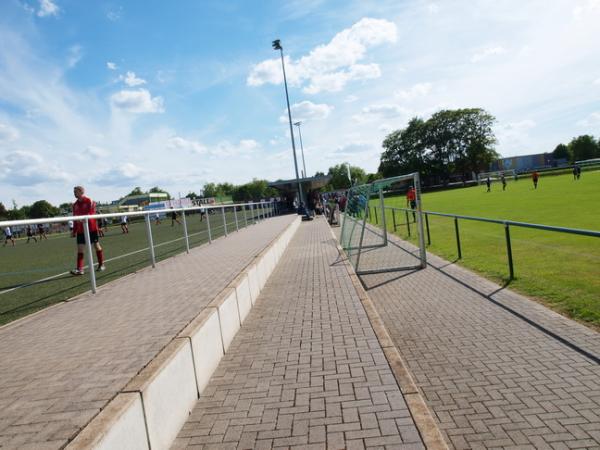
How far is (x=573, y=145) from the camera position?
121 metres

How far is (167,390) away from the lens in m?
2.74

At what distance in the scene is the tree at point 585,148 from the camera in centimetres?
11550

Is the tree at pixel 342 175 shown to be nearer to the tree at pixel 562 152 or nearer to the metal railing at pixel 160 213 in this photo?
the tree at pixel 562 152

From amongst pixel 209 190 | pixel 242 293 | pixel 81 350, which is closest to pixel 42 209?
pixel 209 190

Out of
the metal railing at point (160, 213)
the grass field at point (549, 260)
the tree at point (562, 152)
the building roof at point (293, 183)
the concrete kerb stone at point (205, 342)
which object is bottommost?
the grass field at point (549, 260)

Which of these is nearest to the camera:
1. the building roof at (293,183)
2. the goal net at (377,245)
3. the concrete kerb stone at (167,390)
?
the concrete kerb stone at (167,390)

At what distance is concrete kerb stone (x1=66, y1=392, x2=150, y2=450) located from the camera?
1.97 m

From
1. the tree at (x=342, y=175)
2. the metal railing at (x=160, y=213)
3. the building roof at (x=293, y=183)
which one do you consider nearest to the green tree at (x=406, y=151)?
the building roof at (x=293, y=183)

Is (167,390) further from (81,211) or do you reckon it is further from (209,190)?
(209,190)

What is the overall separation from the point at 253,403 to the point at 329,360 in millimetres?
926

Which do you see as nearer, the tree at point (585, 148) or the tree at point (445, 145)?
the tree at point (445, 145)

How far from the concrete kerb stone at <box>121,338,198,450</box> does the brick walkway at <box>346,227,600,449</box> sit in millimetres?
1831

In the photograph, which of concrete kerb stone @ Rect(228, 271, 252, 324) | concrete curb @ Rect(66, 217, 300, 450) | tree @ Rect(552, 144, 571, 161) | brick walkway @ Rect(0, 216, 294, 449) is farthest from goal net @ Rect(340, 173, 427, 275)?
tree @ Rect(552, 144, 571, 161)

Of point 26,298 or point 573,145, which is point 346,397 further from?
point 573,145
